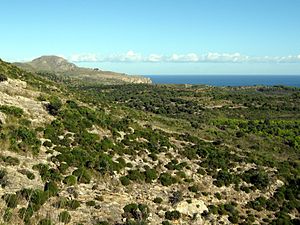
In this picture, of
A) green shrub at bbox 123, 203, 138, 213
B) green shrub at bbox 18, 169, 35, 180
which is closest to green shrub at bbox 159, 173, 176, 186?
green shrub at bbox 123, 203, 138, 213

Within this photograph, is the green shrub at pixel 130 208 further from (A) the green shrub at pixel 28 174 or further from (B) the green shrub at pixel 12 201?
(B) the green shrub at pixel 12 201

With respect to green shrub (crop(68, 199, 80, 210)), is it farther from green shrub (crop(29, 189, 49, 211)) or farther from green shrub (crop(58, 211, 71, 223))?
green shrub (crop(58, 211, 71, 223))

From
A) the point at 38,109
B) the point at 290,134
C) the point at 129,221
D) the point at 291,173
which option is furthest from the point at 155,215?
the point at 290,134

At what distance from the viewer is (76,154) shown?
30.8 m

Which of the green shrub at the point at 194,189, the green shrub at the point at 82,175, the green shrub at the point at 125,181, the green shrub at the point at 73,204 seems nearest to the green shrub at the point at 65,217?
the green shrub at the point at 73,204

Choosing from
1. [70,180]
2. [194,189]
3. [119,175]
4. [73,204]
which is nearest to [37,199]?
[73,204]

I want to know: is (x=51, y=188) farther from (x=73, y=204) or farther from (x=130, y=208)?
(x=130, y=208)

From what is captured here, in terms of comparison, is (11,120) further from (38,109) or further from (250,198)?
(250,198)

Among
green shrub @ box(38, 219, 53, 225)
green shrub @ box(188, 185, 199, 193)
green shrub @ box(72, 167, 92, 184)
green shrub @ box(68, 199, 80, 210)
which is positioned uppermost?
green shrub @ box(38, 219, 53, 225)

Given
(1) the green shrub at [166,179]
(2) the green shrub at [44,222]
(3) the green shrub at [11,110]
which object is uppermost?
(3) the green shrub at [11,110]

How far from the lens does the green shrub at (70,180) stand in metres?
26.2

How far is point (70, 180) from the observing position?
86.9 ft

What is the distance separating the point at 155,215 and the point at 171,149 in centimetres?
1716

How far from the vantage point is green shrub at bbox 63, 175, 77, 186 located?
1033 inches
